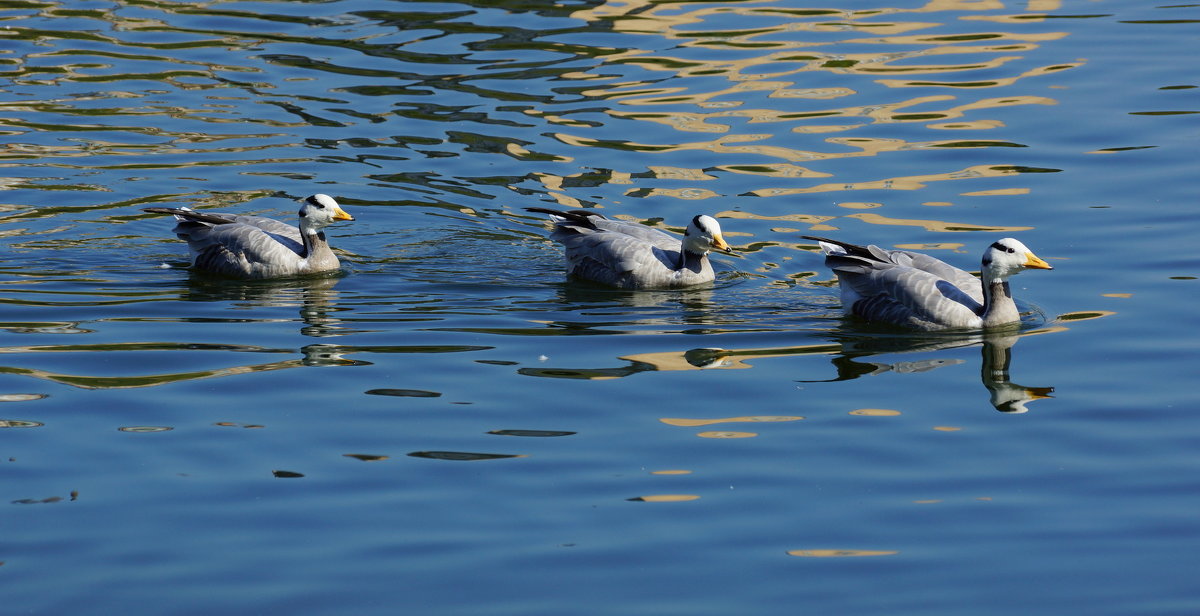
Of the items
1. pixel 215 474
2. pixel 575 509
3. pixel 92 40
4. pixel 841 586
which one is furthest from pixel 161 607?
pixel 92 40

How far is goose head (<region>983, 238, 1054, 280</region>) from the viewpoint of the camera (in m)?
12.7

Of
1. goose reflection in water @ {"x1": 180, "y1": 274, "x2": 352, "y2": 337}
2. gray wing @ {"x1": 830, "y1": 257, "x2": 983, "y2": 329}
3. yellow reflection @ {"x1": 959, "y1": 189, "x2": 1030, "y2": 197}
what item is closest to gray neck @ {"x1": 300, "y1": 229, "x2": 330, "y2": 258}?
goose reflection in water @ {"x1": 180, "y1": 274, "x2": 352, "y2": 337}

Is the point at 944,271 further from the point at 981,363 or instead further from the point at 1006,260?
the point at 981,363

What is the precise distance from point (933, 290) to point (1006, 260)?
25.9 inches

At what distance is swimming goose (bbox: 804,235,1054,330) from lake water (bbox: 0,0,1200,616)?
0.89 ft

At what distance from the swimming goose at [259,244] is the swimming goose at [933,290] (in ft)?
16.2

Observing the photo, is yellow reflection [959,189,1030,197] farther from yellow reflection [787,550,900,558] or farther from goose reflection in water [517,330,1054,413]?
yellow reflection [787,550,900,558]

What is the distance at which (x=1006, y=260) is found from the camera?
12758mm

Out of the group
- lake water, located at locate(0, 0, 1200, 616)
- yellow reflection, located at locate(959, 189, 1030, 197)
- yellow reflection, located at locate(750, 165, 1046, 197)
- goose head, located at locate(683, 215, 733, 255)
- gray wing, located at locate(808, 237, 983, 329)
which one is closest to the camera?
lake water, located at locate(0, 0, 1200, 616)

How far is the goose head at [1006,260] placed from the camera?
1266 centimetres

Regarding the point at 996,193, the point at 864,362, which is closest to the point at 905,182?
the point at 996,193

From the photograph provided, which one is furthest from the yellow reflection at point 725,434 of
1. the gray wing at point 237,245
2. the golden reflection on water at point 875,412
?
the gray wing at point 237,245

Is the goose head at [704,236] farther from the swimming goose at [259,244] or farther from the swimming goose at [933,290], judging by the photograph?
the swimming goose at [259,244]

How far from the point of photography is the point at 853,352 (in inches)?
483
